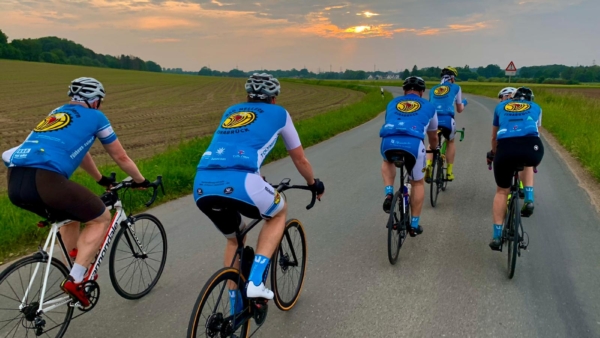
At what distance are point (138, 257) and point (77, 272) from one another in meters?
0.91

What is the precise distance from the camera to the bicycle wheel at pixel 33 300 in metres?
2.89

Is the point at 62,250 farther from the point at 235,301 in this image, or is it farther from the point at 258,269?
the point at 258,269

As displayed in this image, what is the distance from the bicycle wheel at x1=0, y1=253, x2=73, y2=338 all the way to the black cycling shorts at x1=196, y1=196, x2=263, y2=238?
49.6 inches

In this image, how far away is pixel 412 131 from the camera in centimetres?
459

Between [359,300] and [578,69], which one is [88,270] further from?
[578,69]

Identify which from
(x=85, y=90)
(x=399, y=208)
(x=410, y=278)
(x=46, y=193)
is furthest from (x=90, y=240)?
(x=399, y=208)

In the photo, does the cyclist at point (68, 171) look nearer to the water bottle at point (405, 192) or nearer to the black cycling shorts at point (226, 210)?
the black cycling shorts at point (226, 210)

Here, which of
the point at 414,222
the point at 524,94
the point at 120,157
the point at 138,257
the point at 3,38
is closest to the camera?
the point at 120,157

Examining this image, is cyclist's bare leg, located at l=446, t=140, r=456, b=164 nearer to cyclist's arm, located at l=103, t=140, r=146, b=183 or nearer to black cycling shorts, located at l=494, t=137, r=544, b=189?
black cycling shorts, located at l=494, t=137, r=544, b=189

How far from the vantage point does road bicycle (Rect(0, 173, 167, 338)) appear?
9.57 feet

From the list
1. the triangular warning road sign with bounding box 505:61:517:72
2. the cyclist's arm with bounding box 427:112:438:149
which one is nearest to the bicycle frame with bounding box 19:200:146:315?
the cyclist's arm with bounding box 427:112:438:149

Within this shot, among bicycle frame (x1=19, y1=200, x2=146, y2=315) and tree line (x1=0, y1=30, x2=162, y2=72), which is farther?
tree line (x1=0, y1=30, x2=162, y2=72)

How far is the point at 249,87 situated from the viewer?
305 centimetres

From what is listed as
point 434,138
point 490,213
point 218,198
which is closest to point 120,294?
point 218,198
